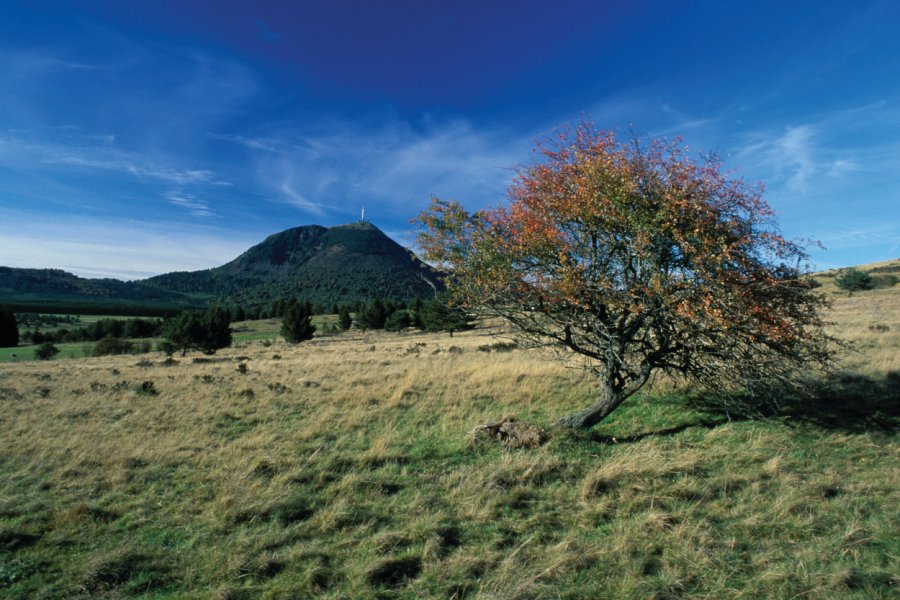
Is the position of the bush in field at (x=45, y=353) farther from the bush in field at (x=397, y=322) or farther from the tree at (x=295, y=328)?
the bush in field at (x=397, y=322)

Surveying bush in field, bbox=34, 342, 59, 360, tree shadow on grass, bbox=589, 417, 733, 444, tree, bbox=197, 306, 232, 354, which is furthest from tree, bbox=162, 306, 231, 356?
tree shadow on grass, bbox=589, 417, 733, 444

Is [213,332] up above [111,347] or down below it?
above

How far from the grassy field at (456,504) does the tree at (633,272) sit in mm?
1838

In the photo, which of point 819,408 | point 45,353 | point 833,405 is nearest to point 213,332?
point 45,353

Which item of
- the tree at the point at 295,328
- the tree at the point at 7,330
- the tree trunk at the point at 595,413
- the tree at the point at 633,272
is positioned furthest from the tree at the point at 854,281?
the tree at the point at 7,330

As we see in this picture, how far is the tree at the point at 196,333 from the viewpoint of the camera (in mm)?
46125

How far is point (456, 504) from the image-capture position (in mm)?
6492

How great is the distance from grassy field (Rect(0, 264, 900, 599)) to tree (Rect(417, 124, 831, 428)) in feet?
6.03

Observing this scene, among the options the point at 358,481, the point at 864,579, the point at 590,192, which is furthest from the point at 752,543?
the point at 590,192

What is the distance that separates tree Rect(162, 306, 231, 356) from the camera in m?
46.1

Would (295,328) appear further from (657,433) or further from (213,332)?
(657,433)

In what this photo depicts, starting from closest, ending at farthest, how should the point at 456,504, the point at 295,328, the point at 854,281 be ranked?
the point at 456,504 < the point at 854,281 < the point at 295,328

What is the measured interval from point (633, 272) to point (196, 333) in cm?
4940

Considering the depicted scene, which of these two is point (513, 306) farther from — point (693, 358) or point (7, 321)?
point (7, 321)
